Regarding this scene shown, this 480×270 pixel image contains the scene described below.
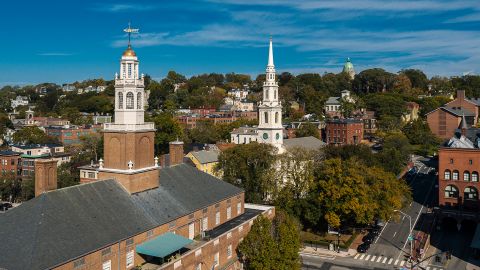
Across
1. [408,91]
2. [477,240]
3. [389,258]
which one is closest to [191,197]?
[389,258]

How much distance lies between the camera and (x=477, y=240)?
49.2 meters

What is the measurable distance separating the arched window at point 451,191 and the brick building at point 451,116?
6734 centimetres

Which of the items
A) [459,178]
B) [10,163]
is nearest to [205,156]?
[10,163]

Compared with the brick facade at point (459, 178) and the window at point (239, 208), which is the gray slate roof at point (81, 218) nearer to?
the window at point (239, 208)

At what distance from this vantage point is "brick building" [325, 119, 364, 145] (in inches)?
4754

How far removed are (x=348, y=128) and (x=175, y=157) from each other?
3103 inches

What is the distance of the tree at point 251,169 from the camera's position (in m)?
62.2

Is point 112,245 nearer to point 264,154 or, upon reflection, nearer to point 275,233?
point 275,233

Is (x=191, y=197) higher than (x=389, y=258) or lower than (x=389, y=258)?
higher

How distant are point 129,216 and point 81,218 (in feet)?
13.8

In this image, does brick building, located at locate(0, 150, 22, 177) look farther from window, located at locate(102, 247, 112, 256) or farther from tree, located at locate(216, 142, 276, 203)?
window, located at locate(102, 247, 112, 256)

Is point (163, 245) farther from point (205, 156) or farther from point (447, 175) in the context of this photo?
point (205, 156)

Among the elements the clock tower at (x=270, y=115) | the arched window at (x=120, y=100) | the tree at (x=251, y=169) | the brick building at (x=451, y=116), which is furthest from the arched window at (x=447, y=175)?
the brick building at (x=451, y=116)

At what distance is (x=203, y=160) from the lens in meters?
86.4
